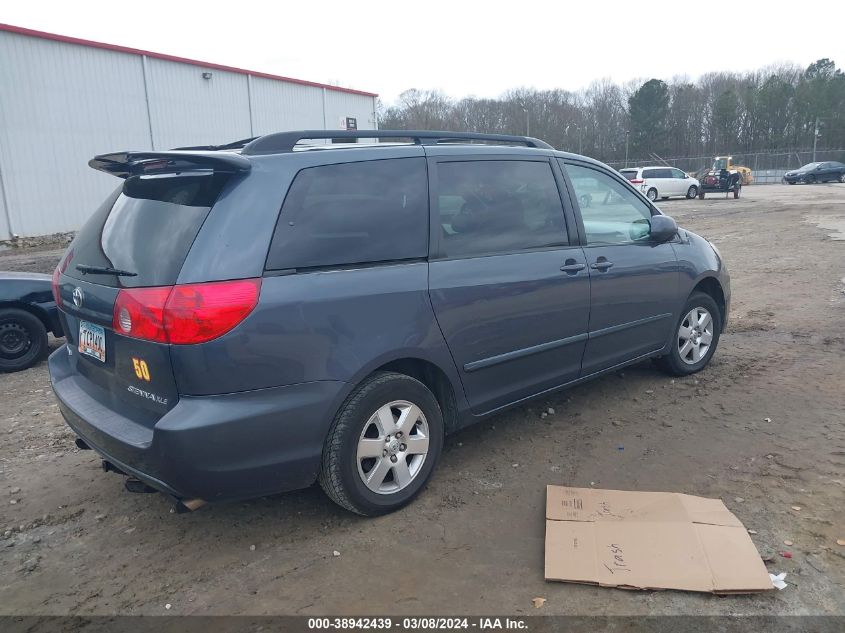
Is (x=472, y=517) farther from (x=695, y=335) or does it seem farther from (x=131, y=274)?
(x=695, y=335)

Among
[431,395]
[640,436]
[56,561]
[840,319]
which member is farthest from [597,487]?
[840,319]

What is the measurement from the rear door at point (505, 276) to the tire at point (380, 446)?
339 millimetres

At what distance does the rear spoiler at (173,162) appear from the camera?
273cm

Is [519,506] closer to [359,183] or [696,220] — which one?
[359,183]

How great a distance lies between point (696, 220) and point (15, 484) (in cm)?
2077

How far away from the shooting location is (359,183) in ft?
10.2

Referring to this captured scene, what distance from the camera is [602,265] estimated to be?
4133 mm

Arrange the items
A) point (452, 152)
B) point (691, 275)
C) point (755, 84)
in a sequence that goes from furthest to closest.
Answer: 1. point (755, 84)
2. point (691, 275)
3. point (452, 152)

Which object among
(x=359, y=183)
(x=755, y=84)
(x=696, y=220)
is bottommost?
(x=696, y=220)

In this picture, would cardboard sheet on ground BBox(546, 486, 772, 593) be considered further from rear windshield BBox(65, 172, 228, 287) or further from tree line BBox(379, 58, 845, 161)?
tree line BBox(379, 58, 845, 161)

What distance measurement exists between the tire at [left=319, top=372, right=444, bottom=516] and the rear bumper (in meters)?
0.10

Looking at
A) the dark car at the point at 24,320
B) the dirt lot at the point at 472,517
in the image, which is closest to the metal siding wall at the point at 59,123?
the dark car at the point at 24,320

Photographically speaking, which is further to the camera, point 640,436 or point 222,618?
point 640,436

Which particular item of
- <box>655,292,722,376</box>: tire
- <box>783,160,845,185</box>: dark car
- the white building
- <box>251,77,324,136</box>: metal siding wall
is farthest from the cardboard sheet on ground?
<box>783,160,845,185</box>: dark car
